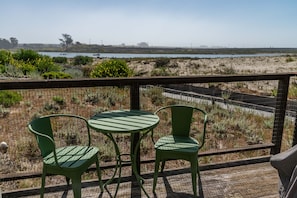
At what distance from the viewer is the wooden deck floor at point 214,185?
2.37 metres

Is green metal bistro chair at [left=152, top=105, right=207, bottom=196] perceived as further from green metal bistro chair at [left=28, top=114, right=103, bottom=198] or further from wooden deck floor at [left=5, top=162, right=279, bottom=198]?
green metal bistro chair at [left=28, top=114, right=103, bottom=198]

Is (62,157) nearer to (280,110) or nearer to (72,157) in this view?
(72,157)

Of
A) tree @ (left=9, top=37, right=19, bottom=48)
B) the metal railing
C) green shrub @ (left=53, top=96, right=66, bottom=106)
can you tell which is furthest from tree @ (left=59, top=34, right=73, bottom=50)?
the metal railing

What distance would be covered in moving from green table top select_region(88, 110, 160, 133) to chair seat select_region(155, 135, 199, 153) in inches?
10.4

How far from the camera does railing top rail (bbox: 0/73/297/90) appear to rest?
214cm

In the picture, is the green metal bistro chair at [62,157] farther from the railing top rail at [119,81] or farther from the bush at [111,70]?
the bush at [111,70]

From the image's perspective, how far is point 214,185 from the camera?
8.31 feet

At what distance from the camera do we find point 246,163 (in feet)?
9.93

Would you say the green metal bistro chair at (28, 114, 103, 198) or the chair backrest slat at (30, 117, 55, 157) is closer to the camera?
the green metal bistro chair at (28, 114, 103, 198)

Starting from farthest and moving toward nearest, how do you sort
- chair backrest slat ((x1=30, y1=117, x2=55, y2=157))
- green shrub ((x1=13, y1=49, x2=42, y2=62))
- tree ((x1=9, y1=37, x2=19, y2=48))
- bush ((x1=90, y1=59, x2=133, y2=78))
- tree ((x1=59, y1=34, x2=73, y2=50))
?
tree ((x1=59, y1=34, x2=73, y2=50))
tree ((x1=9, y1=37, x2=19, y2=48))
green shrub ((x1=13, y1=49, x2=42, y2=62))
bush ((x1=90, y1=59, x2=133, y2=78))
chair backrest slat ((x1=30, y1=117, x2=55, y2=157))

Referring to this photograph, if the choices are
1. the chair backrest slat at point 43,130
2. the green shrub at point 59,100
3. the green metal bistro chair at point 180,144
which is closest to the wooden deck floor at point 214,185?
the green metal bistro chair at point 180,144

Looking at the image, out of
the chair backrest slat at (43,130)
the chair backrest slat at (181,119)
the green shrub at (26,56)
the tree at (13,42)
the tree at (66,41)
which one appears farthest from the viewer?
the tree at (66,41)

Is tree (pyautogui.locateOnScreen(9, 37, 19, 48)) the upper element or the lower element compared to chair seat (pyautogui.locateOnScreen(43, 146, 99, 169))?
upper

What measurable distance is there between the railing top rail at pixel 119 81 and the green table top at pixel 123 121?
11.7 inches
